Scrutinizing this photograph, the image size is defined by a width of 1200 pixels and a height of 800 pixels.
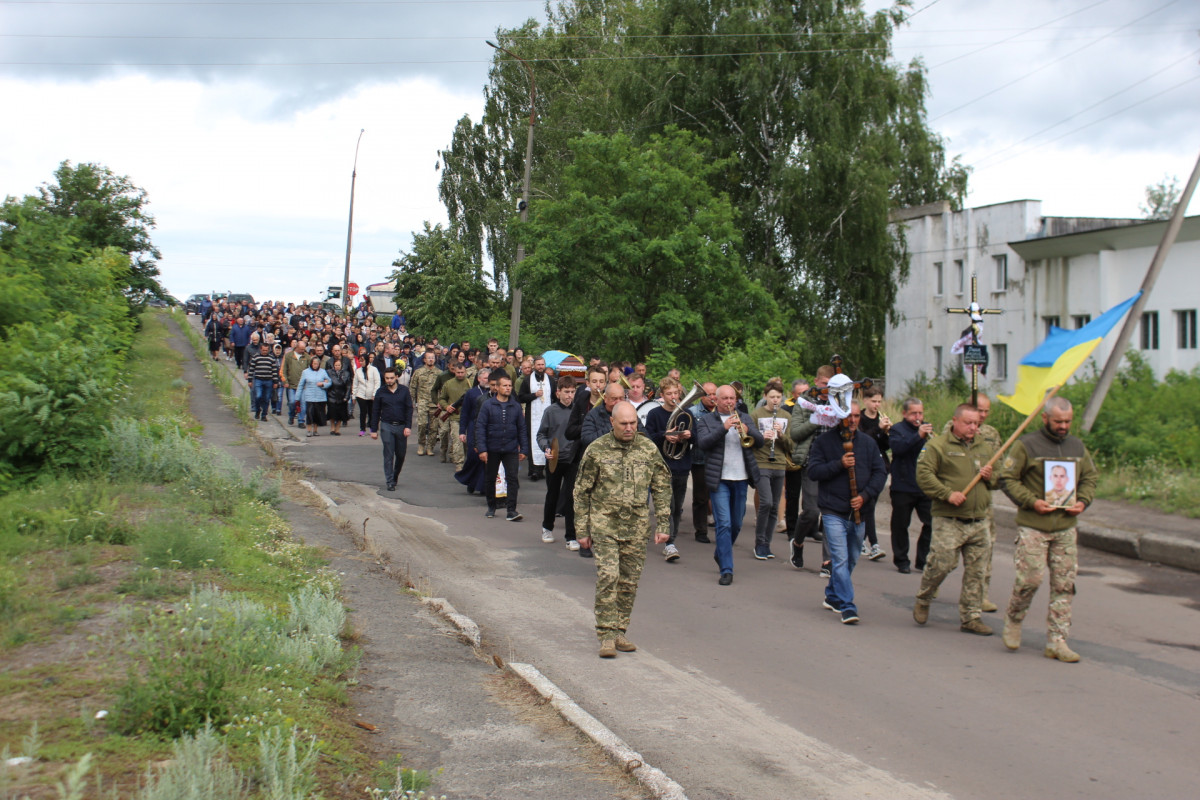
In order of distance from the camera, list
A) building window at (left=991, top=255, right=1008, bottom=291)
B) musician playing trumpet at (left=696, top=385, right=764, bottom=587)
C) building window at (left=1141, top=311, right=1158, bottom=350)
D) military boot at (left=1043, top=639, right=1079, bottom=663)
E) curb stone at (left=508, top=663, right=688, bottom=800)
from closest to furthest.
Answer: curb stone at (left=508, top=663, right=688, bottom=800) → military boot at (left=1043, top=639, right=1079, bottom=663) → musician playing trumpet at (left=696, top=385, right=764, bottom=587) → building window at (left=1141, top=311, right=1158, bottom=350) → building window at (left=991, top=255, right=1008, bottom=291)

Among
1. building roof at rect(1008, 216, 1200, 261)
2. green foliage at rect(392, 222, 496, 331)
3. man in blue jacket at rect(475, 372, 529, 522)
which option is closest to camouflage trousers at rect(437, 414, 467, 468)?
man in blue jacket at rect(475, 372, 529, 522)

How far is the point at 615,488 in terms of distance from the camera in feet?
24.7

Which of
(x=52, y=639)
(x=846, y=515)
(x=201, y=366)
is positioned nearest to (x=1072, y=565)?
(x=846, y=515)

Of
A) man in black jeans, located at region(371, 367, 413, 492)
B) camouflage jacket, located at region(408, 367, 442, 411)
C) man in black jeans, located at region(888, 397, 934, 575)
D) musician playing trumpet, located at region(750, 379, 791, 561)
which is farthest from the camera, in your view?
camouflage jacket, located at region(408, 367, 442, 411)

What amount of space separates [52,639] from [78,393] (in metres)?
6.77

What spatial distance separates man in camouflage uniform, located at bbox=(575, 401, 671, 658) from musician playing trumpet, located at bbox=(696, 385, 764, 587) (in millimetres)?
2572

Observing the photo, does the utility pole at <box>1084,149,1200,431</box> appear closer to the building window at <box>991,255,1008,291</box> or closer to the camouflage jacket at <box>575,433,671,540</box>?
the camouflage jacket at <box>575,433,671,540</box>

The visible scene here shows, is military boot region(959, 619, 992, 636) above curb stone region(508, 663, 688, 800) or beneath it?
above

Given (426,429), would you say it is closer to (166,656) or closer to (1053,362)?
(1053,362)

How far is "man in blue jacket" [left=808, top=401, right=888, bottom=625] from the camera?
27.6ft

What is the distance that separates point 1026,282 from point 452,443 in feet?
100

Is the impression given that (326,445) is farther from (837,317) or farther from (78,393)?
(837,317)

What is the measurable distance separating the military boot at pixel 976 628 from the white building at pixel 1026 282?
81.3ft

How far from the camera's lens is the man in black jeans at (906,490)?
10484mm
